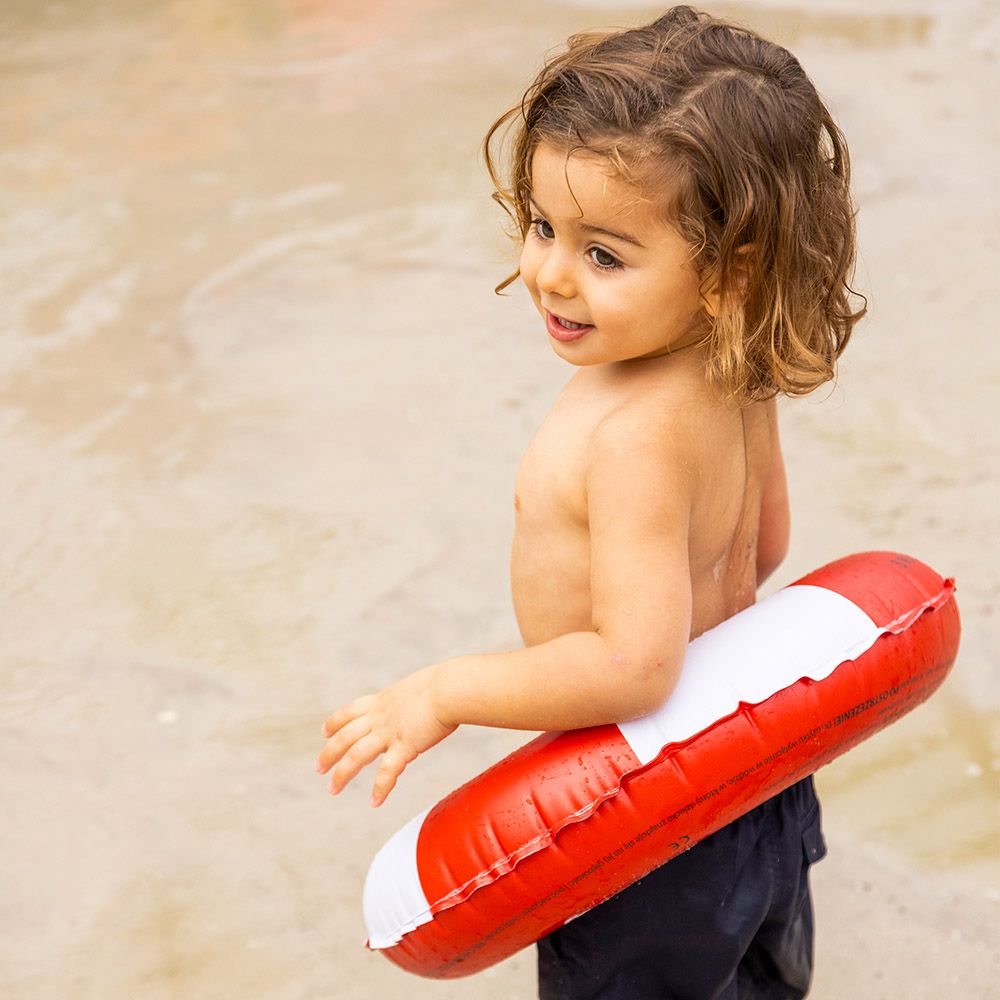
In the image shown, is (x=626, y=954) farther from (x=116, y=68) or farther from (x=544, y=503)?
(x=116, y=68)

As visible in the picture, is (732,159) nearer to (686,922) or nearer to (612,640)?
(612,640)

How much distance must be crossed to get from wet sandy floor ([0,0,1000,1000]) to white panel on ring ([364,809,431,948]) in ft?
2.16

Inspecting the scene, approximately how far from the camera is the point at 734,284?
155 cm

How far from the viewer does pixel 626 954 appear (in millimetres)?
1740

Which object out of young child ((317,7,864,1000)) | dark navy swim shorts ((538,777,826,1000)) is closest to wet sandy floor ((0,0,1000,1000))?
dark navy swim shorts ((538,777,826,1000))

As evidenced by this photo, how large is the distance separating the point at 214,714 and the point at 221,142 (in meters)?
2.80

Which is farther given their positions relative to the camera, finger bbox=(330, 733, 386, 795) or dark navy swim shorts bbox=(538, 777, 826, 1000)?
dark navy swim shorts bbox=(538, 777, 826, 1000)

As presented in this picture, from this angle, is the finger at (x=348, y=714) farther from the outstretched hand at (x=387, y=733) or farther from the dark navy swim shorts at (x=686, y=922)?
the dark navy swim shorts at (x=686, y=922)

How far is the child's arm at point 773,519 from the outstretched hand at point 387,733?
1.82 ft

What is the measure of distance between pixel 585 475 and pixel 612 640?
19cm

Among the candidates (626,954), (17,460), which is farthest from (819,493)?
(17,460)

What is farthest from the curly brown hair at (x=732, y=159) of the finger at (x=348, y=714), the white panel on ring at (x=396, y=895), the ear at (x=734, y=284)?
the white panel on ring at (x=396, y=895)

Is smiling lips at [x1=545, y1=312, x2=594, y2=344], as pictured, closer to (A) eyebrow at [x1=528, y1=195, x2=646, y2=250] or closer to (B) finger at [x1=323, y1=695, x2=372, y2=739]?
(A) eyebrow at [x1=528, y1=195, x2=646, y2=250]

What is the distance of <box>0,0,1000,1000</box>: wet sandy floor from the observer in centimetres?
247
